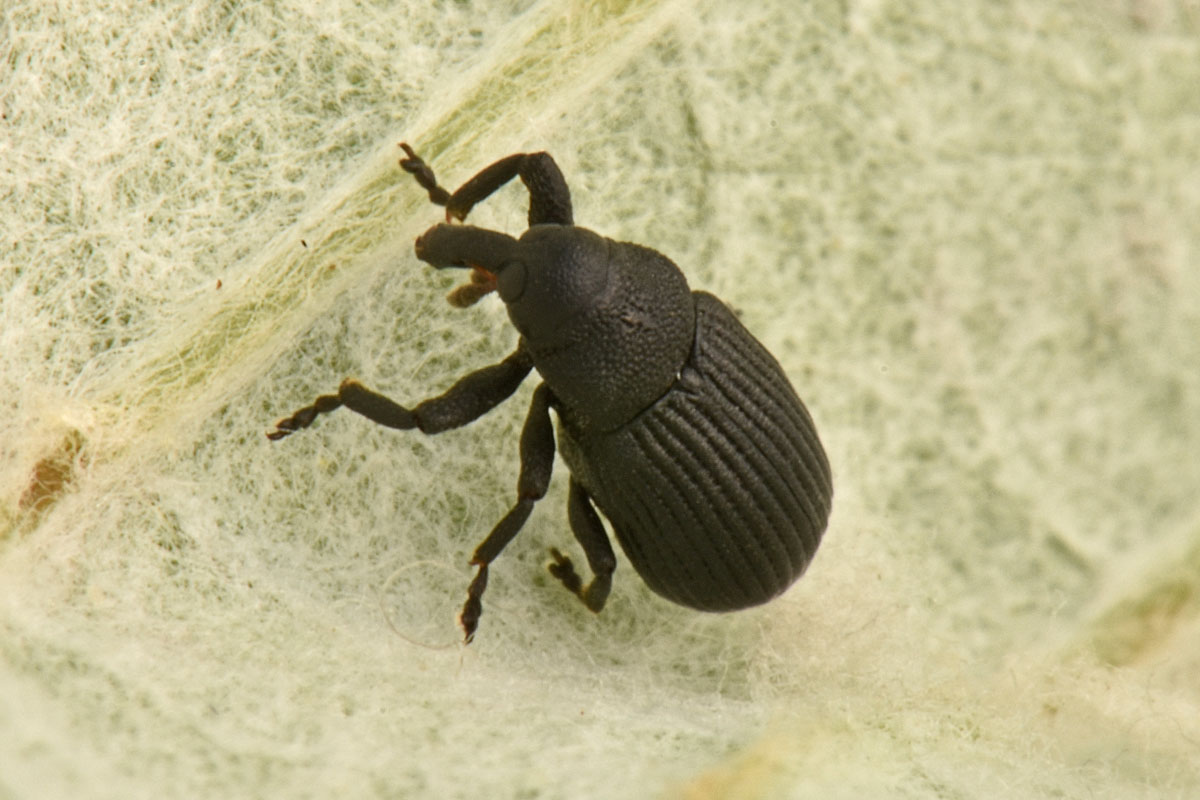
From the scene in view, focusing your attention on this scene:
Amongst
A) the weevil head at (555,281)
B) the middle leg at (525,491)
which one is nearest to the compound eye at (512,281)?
the weevil head at (555,281)

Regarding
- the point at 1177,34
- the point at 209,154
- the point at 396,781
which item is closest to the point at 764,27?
the point at 1177,34

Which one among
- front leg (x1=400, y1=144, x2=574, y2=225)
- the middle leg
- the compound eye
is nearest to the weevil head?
the compound eye

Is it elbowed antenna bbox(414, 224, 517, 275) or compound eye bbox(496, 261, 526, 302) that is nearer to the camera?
elbowed antenna bbox(414, 224, 517, 275)

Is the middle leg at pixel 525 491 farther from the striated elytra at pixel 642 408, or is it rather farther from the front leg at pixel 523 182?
the front leg at pixel 523 182

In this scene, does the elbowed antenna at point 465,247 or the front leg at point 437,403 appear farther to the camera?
the elbowed antenna at point 465,247

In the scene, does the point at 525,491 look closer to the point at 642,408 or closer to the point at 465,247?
the point at 642,408

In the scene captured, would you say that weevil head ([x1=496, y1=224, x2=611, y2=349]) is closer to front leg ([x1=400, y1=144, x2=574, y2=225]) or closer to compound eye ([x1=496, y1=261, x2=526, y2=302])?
compound eye ([x1=496, y1=261, x2=526, y2=302])
